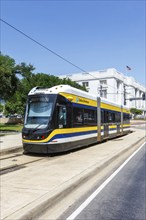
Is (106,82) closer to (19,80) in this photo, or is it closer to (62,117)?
(19,80)

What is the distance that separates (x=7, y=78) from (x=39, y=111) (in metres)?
18.0

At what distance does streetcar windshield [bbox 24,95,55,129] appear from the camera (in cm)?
1385

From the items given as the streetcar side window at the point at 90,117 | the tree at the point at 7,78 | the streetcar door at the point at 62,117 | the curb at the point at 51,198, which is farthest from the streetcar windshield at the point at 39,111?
the tree at the point at 7,78

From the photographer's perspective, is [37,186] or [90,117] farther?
[90,117]

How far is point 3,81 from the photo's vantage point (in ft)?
97.7

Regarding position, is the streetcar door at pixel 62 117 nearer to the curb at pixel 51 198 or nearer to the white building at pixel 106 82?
the curb at pixel 51 198

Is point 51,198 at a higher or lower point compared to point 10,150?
lower

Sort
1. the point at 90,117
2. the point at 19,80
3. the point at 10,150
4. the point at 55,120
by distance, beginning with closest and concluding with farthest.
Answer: the point at 55,120 → the point at 10,150 → the point at 90,117 → the point at 19,80

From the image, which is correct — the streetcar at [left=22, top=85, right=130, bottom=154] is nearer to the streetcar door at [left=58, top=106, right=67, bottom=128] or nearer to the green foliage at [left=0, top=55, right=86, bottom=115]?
the streetcar door at [left=58, top=106, right=67, bottom=128]

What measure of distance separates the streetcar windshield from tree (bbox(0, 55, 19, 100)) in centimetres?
1561

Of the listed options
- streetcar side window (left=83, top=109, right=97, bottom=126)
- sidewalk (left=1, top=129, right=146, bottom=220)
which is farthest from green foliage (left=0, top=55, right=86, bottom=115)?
sidewalk (left=1, top=129, right=146, bottom=220)

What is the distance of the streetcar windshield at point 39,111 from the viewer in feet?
45.4

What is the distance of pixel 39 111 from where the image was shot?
46.6ft

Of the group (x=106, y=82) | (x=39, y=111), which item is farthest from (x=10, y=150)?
(x=106, y=82)
